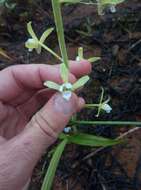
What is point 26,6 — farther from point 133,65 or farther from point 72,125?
point 72,125

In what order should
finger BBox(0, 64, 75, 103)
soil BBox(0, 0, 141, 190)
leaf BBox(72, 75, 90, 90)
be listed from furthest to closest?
soil BBox(0, 0, 141, 190)
finger BBox(0, 64, 75, 103)
leaf BBox(72, 75, 90, 90)

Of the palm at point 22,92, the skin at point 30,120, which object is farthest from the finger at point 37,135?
the palm at point 22,92

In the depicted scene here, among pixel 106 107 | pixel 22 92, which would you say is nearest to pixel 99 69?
pixel 22 92

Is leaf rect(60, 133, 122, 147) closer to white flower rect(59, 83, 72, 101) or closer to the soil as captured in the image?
the soil

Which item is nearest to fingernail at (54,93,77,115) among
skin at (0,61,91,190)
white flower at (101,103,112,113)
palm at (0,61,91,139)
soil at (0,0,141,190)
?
skin at (0,61,91,190)

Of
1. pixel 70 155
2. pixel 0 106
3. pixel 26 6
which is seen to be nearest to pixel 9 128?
pixel 0 106
